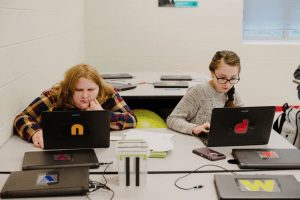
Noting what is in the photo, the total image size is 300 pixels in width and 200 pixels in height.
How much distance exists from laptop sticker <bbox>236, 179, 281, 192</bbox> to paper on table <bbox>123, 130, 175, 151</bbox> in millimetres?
459

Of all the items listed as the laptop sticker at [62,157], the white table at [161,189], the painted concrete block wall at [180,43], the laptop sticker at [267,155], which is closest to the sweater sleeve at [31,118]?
the laptop sticker at [62,157]

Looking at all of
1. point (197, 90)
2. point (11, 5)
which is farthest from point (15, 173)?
point (197, 90)

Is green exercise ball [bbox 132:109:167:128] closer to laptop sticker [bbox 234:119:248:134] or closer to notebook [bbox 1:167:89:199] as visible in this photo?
laptop sticker [bbox 234:119:248:134]

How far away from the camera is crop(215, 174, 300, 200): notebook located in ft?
4.11

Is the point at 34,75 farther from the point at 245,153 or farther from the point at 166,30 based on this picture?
the point at 166,30

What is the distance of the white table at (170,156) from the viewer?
1542 millimetres

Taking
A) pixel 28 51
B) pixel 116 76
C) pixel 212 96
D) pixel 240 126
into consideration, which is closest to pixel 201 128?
pixel 240 126

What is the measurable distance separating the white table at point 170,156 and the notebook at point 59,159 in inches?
1.5

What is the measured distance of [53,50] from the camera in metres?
2.82

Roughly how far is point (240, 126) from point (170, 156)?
40 cm

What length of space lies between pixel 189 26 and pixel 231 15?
0.56 m

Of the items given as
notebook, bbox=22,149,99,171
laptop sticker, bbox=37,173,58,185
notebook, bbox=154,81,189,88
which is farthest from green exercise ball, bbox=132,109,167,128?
laptop sticker, bbox=37,173,58,185

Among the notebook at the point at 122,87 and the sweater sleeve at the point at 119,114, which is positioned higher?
the notebook at the point at 122,87

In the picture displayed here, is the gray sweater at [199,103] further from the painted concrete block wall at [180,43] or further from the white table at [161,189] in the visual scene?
the painted concrete block wall at [180,43]
